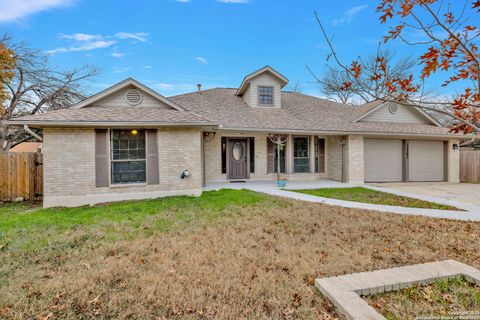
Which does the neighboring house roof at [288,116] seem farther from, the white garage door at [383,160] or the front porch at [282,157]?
the white garage door at [383,160]

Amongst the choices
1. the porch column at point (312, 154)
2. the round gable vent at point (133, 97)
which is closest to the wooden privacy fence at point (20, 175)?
the round gable vent at point (133, 97)

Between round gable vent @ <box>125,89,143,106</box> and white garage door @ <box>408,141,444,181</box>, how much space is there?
14.1 m

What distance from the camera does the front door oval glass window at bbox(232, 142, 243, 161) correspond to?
1282 centimetres

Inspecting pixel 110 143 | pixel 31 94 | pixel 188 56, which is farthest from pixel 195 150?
pixel 31 94

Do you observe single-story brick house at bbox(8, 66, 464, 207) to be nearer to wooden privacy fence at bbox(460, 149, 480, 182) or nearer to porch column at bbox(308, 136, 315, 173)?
porch column at bbox(308, 136, 315, 173)

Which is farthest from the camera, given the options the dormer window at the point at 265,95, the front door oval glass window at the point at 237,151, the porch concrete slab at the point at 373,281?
the dormer window at the point at 265,95

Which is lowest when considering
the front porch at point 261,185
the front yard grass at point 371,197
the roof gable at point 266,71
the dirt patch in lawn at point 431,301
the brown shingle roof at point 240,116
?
the dirt patch in lawn at point 431,301

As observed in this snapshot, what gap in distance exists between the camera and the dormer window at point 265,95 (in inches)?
552

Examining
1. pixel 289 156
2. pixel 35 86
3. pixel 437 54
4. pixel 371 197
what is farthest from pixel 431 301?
pixel 35 86

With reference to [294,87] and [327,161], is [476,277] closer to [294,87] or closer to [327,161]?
[327,161]

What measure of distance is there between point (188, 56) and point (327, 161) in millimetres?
11604

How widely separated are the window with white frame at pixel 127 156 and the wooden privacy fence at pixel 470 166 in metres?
17.9

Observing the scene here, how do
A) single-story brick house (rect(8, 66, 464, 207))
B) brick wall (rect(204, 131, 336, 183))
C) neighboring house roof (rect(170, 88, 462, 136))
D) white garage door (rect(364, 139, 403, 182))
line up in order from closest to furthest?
1. single-story brick house (rect(8, 66, 464, 207))
2. neighboring house roof (rect(170, 88, 462, 136))
3. brick wall (rect(204, 131, 336, 183))
4. white garage door (rect(364, 139, 403, 182))

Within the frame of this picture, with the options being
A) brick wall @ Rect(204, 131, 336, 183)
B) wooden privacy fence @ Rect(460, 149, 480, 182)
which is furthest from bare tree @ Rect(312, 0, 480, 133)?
wooden privacy fence @ Rect(460, 149, 480, 182)
